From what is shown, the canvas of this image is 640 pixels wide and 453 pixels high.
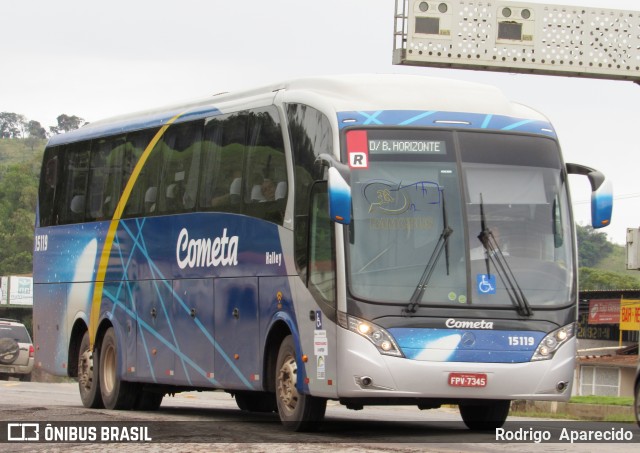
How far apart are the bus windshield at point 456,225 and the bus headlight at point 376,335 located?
0.25 metres

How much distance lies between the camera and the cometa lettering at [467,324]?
49.5 ft

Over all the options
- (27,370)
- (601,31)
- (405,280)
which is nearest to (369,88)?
(405,280)

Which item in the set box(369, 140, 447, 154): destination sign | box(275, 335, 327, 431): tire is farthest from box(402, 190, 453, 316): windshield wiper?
box(275, 335, 327, 431): tire

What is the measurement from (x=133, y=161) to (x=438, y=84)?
6.04 m

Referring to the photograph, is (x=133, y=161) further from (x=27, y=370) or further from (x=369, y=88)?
(x=27, y=370)

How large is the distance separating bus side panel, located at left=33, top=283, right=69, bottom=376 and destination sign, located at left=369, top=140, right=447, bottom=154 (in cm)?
874

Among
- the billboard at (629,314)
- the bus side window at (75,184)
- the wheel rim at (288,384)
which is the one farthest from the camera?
the billboard at (629,314)

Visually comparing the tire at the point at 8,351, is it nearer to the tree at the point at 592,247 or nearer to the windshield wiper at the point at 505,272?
the windshield wiper at the point at 505,272

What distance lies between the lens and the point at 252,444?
14109mm

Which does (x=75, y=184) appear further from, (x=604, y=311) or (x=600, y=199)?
(x=604, y=311)

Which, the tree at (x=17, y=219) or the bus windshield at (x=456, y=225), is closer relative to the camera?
the bus windshield at (x=456, y=225)

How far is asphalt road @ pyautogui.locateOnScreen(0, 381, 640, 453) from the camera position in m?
14.0

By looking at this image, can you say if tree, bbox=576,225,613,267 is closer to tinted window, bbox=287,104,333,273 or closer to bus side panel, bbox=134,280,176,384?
bus side panel, bbox=134,280,176,384

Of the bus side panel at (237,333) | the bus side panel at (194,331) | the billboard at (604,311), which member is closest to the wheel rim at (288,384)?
the bus side panel at (237,333)
